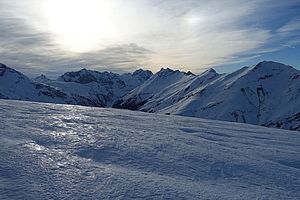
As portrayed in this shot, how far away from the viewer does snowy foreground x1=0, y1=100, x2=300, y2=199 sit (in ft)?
19.5

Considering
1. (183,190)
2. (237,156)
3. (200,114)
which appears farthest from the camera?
(200,114)

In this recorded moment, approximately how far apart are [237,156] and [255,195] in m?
3.04

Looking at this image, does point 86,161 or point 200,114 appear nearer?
point 86,161

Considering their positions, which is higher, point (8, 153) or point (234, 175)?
point (8, 153)

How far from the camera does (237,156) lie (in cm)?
930

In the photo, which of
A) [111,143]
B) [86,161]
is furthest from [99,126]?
[86,161]

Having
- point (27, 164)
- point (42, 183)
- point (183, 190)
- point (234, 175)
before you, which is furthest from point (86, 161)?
point (234, 175)

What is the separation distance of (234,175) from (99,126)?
663 centimetres

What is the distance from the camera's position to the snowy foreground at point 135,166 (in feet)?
19.5

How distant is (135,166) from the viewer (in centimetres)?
757

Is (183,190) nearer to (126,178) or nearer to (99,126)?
(126,178)

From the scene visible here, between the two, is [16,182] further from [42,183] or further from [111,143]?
[111,143]

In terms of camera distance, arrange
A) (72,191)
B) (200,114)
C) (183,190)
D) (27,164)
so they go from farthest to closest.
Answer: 1. (200,114)
2. (27,164)
3. (183,190)
4. (72,191)

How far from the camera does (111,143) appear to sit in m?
9.72
